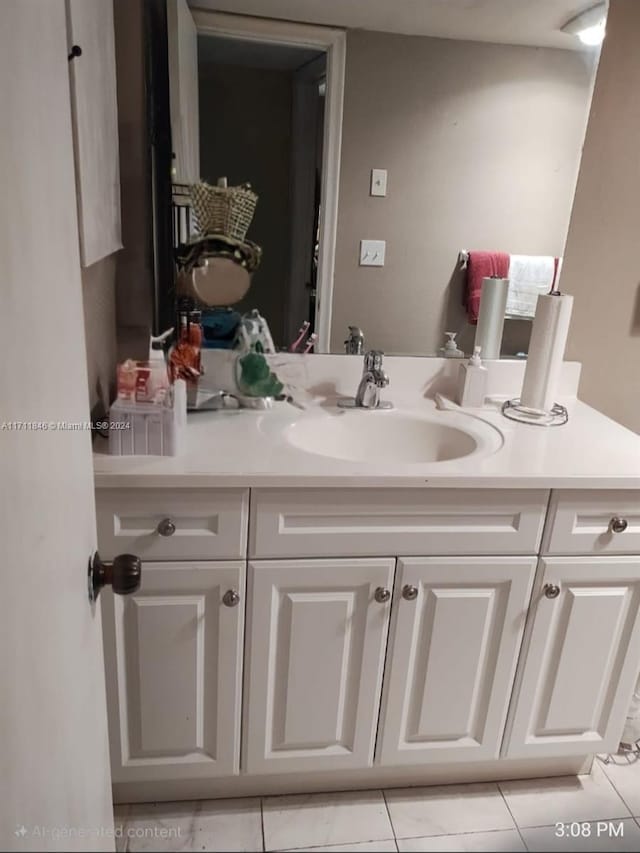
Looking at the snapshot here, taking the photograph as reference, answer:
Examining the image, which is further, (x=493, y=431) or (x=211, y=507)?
(x=493, y=431)

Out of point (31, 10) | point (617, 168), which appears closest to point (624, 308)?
point (617, 168)

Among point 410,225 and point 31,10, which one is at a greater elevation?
point 31,10

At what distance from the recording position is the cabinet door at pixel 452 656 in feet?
4.75

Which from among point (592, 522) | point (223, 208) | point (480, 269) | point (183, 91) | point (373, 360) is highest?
point (183, 91)

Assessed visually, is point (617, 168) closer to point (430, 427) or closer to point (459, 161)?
point (459, 161)

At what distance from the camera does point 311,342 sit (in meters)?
1.78

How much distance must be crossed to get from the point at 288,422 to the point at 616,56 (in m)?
1.23

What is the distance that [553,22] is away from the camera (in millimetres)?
1637

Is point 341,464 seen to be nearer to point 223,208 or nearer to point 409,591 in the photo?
point 409,591

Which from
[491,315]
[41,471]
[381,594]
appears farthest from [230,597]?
[491,315]

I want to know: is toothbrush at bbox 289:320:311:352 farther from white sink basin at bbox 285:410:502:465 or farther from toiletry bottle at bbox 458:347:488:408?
toiletry bottle at bbox 458:347:488:408

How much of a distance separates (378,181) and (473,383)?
559 millimetres

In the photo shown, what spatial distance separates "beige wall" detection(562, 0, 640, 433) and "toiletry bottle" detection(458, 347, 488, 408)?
332 mm

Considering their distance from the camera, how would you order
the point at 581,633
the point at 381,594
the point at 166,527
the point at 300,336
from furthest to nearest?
the point at 300,336 → the point at 581,633 → the point at 381,594 → the point at 166,527
